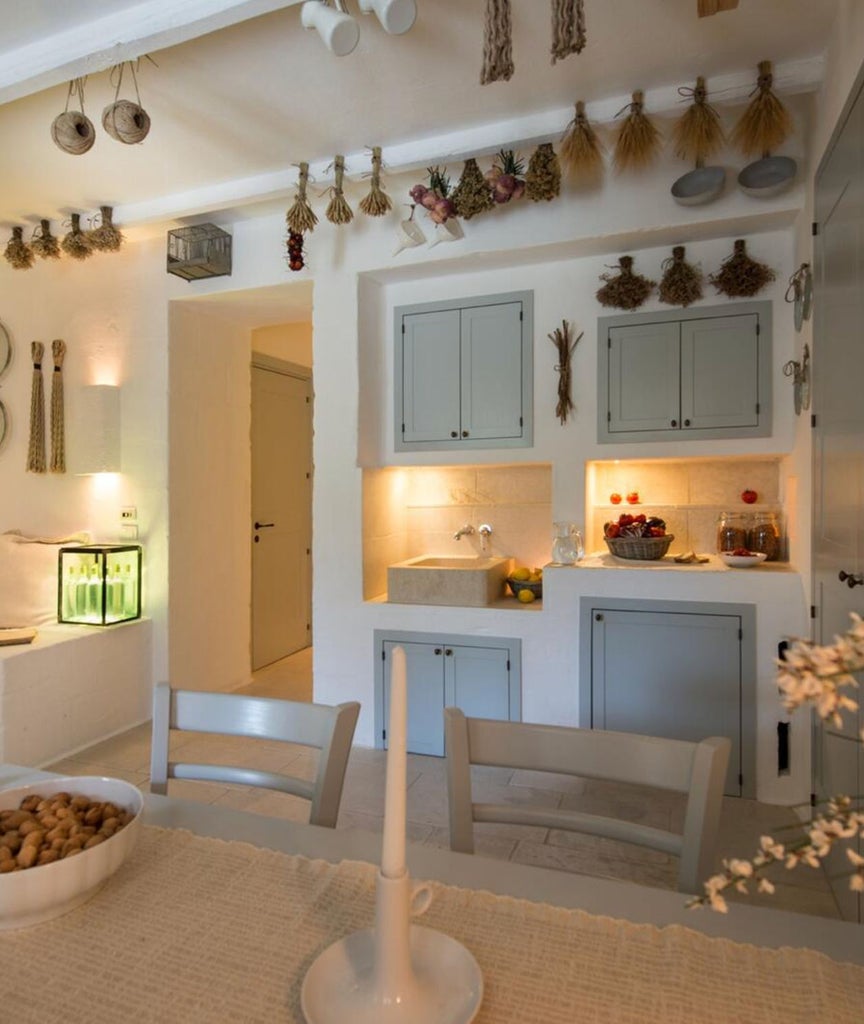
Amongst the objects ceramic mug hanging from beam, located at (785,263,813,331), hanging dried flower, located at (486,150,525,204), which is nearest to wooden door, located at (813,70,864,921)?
ceramic mug hanging from beam, located at (785,263,813,331)

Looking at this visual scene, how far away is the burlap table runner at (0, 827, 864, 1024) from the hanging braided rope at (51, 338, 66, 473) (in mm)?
3441

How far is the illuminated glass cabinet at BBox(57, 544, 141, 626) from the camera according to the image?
3.53 metres

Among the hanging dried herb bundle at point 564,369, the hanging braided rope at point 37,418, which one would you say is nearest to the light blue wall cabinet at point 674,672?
the hanging dried herb bundle at point 564,369

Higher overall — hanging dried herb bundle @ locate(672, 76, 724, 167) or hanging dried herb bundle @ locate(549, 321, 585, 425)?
hanging dried herb bundle @ locate(672, 76, 724, 167)

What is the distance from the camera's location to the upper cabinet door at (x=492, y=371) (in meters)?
3.17

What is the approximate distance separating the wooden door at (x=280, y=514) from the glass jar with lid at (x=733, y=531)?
9.88ft

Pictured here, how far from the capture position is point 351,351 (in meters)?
3.28

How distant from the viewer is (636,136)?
249 cm

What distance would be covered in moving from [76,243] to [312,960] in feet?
11.8

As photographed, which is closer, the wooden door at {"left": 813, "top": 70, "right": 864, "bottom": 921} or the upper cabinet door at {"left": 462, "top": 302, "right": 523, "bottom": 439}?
the wooden door at {"left": 813, "top": 70, "right": 864, "bottom": 921}

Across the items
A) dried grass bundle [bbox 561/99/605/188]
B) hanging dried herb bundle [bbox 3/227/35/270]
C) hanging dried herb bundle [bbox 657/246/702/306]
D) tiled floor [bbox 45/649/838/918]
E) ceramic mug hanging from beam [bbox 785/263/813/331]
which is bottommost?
tiled floor [bbox 45/649/838/918]

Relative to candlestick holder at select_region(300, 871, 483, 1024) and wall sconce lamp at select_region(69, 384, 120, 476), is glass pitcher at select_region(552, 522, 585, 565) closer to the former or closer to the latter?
candlestick holder at select_region(300, 871, 483, 1024)

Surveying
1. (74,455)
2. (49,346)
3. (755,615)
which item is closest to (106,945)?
(755,615)

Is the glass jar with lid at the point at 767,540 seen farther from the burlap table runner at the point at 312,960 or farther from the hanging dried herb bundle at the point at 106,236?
the hanging dried herb bundle at the point at 106,236
